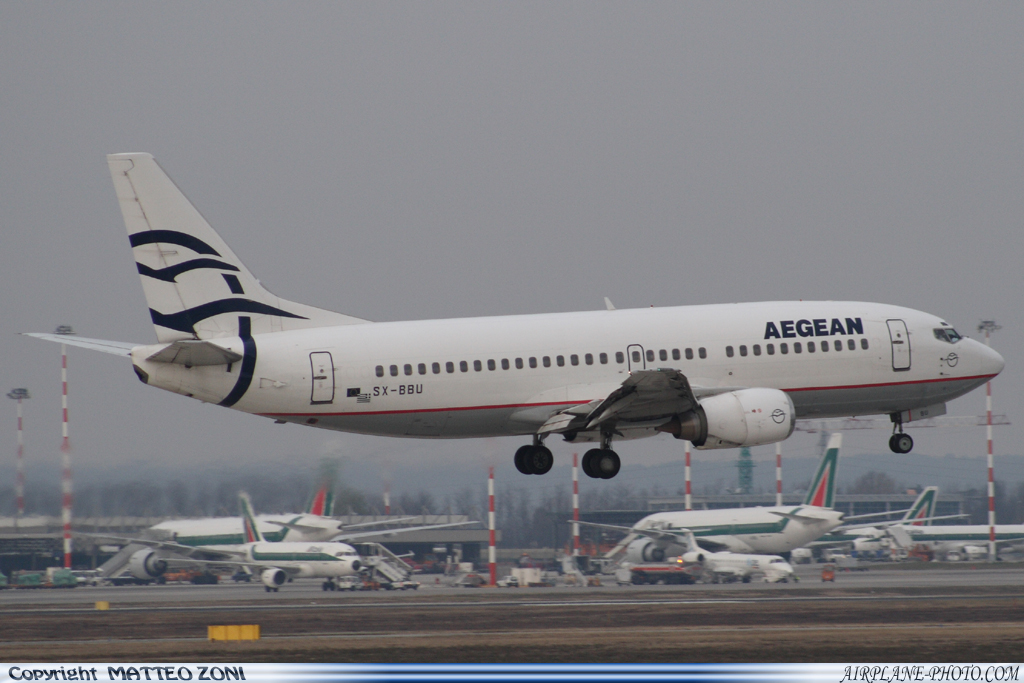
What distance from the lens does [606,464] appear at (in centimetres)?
3878

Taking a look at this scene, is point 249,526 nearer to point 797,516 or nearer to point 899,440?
point 797,516

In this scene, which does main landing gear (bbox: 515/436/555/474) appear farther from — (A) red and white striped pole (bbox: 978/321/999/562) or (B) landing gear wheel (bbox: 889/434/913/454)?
(A) red and white striped pole (bbox: 978/321/999/562)

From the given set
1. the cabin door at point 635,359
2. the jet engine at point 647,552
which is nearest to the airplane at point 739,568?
the jet engine at point 647,552

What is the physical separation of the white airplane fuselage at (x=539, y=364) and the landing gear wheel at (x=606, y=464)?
104cm

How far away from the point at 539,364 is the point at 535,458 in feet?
12.7

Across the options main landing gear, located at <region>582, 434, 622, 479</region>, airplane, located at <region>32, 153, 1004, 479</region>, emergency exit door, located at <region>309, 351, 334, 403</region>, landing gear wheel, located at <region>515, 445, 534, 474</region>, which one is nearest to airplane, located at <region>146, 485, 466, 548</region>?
landing gear wheel, located at <region>515, 445, 534, 474</region>

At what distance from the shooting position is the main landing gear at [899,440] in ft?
139

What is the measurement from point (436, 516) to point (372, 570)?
61.3ft

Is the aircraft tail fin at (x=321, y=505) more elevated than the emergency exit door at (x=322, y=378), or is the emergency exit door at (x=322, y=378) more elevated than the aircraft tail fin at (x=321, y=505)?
the emergency exit door at (x=322, y=378)

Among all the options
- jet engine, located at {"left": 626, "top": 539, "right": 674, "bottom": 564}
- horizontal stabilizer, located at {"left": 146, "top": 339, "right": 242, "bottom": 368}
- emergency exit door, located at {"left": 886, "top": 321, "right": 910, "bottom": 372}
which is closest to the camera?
horizontal stabilizer, located at {"left": 146, "top": 339, "right": 242, "bottom": 368}

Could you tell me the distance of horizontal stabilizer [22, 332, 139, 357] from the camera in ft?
120

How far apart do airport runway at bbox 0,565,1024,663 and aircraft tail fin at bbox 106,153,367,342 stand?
10.9 meters

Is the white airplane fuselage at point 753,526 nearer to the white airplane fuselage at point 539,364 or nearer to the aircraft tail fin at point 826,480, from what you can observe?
Result: the aircraft tail fin at point 826,480

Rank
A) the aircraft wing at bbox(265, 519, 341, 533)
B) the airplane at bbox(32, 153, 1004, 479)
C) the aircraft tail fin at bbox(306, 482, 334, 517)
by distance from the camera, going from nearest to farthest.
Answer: the airplane at bbox(32, 153, 1004, 479) → the aircraft tail fin at bbox(306, 482, 334, 517) → the aircraft wing at bbox(265, 519, 341, 533)
